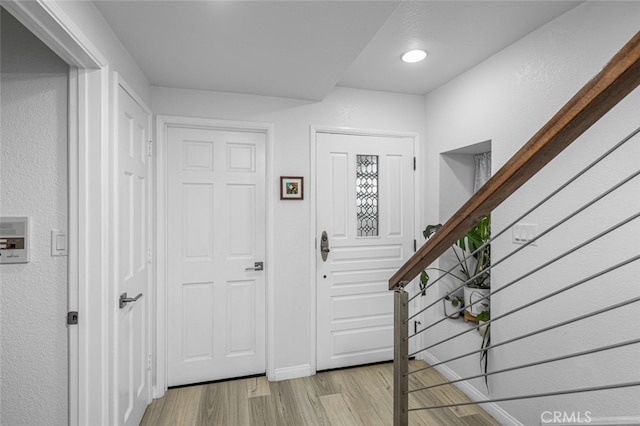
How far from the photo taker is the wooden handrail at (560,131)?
61cm

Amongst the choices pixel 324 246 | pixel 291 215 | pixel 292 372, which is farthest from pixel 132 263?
pixel 292 372

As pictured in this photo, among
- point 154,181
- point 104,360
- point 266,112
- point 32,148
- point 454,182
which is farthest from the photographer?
point 454,182

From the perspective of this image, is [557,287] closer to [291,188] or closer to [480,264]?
[480,264]

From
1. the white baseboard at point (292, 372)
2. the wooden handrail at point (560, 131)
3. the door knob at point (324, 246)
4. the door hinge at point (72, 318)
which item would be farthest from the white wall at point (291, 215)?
the wooden handrail at point (560, 131)

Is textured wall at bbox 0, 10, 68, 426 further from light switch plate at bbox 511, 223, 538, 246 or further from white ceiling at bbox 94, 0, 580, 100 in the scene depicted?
light switch plate at bbox 511, 223, 538, 246

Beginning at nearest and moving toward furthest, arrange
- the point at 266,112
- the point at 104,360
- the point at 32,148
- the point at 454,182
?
the point at 32,148
the point at 104,360
the point at 266,112
the point at 454,182

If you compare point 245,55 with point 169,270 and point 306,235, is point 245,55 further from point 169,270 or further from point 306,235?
point 169,270

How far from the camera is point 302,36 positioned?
176 centimetres

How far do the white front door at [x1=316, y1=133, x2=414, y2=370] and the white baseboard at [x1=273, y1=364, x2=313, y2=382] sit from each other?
114mm

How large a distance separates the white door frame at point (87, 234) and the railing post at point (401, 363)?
130cm

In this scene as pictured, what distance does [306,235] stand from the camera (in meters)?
2.74

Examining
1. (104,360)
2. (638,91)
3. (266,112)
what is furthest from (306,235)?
(638,91)

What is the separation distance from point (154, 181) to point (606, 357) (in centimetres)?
284

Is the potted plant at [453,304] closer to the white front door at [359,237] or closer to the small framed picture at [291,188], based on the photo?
the white front door at [359,237]
